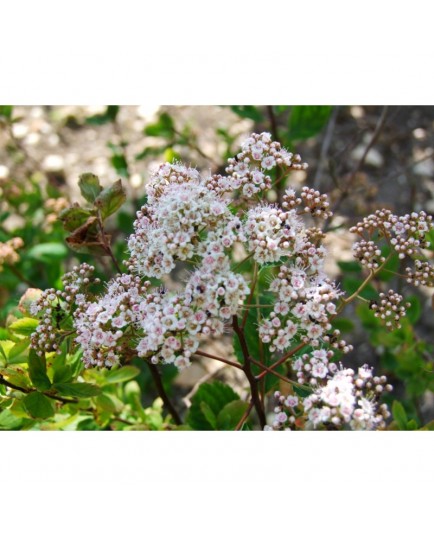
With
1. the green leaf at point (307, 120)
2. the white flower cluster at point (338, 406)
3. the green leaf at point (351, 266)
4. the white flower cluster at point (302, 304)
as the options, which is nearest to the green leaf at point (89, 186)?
the white flower cluster at point (302, 304)

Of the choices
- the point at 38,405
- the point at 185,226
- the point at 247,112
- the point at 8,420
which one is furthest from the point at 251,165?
the point at 247,112

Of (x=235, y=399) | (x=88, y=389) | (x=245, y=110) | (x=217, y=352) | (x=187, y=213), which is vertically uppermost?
(x=245, y=110)

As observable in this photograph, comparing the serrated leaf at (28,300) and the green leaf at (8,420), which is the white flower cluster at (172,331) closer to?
the serrated leaf at (28,300)

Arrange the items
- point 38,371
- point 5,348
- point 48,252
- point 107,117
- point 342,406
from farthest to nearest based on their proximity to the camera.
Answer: point 107,117 < point 48,252 < point 5,348 < point 38,371 < point 342,406

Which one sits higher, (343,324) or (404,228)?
(404,228)

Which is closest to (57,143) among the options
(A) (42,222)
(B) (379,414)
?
(A) (42,222)

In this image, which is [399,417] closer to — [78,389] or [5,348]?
[78,389]

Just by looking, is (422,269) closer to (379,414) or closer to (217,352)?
(379,414)
